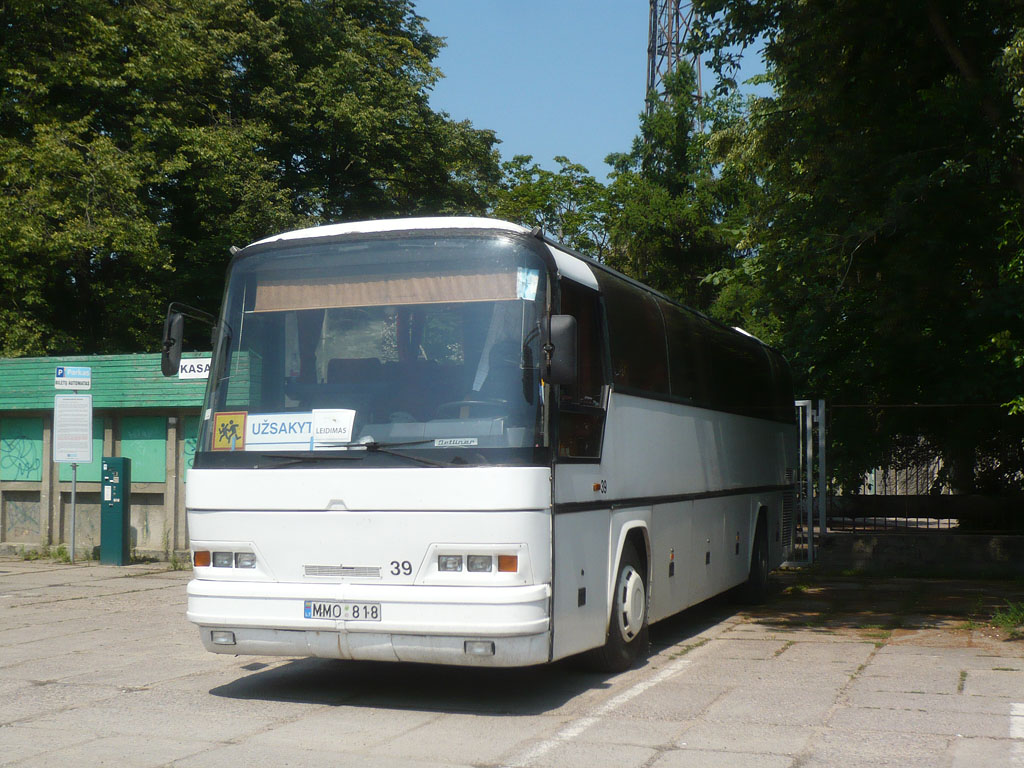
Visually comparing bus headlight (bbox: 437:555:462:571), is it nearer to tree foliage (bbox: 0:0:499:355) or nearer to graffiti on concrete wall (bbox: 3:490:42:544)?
graffiti on concrete wall (bbox: 3:490:42:544)

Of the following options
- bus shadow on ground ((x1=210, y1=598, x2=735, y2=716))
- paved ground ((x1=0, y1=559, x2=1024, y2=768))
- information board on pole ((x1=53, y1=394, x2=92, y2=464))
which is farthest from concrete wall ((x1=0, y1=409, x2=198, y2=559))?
bus shadow on ground ((x1=210, y1=598, x2=735, y2=716))

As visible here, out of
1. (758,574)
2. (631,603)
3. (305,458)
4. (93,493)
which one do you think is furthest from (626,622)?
(93,493)

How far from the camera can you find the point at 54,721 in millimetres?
7289

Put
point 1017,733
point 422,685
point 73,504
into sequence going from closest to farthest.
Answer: point 1017,733, point 422,685, point 73,504

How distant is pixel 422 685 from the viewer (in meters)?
8.63

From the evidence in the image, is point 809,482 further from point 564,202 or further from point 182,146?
point 564,202

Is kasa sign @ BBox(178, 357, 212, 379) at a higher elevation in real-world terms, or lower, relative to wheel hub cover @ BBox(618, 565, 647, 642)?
higher

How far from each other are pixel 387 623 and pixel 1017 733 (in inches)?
149

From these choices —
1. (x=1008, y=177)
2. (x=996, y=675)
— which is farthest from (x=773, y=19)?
(x=996, y=675)

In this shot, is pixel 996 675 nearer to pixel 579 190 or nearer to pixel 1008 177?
pixel 1008 177

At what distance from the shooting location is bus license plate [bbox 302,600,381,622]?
7383 mm

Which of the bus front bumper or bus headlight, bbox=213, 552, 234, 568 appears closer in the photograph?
the bus front bumper

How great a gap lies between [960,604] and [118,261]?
2196 centimetres

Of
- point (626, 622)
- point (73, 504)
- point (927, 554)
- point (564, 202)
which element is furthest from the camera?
point (564, 202)
